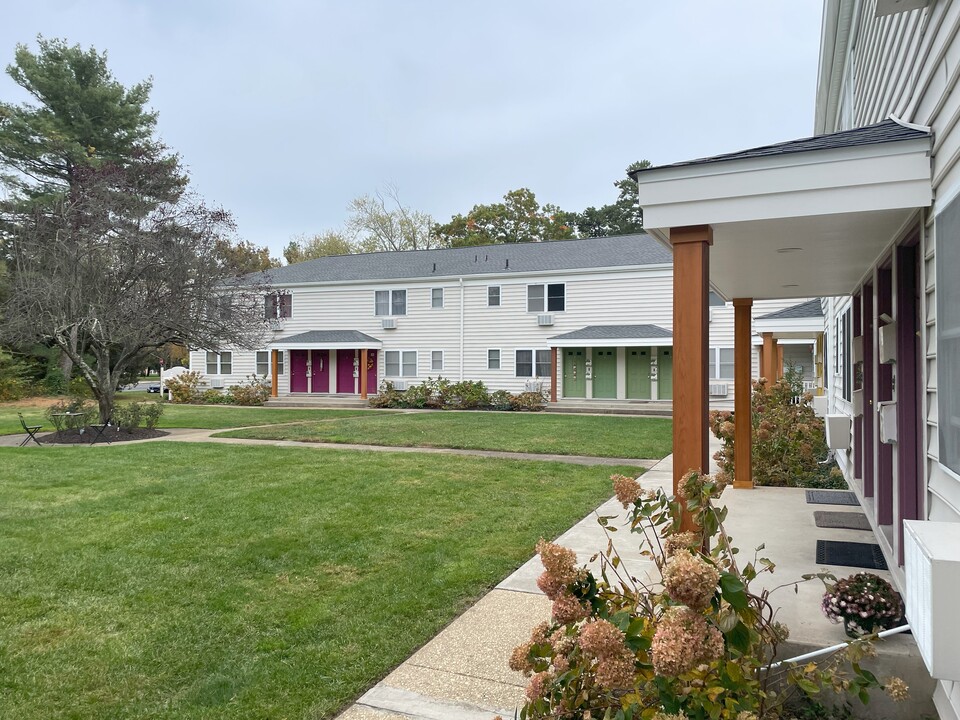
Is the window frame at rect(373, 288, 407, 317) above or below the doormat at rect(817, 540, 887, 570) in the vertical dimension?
above

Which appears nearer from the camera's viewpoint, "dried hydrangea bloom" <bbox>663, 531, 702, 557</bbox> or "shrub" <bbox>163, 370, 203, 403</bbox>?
"dried hydrangea bloom" <bbox>663, 531, 702, 557</bbox>

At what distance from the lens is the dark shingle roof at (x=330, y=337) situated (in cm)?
2520

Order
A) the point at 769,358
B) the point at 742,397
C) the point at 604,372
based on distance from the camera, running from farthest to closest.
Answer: the point at 604,372 → the point at 769,358 → the point at 742,397

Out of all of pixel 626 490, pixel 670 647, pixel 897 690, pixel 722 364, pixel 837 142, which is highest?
pixel 837 142

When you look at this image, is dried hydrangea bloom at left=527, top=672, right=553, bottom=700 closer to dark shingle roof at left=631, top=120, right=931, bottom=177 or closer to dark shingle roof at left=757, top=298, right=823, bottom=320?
dark shingle roof at left=631, top=120, right=931, bottom=177

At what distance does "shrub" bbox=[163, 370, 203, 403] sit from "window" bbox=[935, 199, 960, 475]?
2663cm

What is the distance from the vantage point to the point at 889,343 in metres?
4.40

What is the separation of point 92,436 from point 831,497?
44.0 ft

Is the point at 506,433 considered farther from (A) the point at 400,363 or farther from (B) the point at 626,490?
(B) the point at 626,490

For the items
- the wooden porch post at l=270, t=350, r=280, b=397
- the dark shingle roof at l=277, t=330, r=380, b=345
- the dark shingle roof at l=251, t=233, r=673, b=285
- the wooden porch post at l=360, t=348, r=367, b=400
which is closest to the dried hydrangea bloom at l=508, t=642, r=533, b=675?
the dark shingle roof at l=251, t=233, r=673, b=285

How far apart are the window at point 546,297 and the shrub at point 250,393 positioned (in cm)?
1033

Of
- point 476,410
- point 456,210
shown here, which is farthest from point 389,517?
point 456,210

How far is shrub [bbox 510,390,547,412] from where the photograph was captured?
21625 mm

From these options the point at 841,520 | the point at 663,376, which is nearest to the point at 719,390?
the point at 663,376
